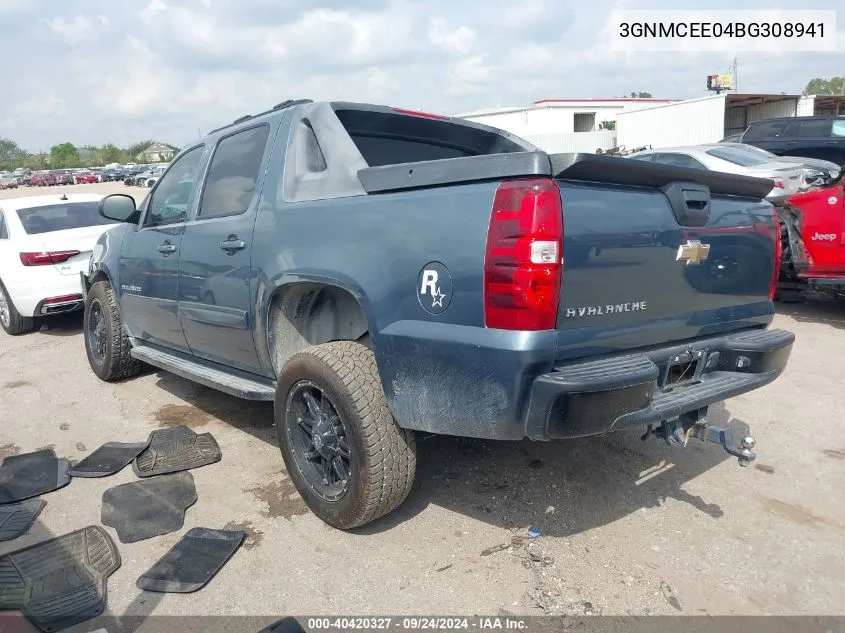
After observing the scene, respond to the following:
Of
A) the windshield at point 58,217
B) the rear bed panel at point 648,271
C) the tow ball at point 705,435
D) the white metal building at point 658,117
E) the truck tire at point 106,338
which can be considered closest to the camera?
the rear bed panel at point 648,271

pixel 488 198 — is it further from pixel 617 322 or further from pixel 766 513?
pixel 766 513

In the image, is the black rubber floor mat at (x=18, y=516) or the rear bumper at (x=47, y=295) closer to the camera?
the black rubber floor mat at (x=18, y=516)

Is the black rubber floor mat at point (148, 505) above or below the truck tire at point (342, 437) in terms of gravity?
below

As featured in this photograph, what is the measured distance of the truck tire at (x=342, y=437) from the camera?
280 cm

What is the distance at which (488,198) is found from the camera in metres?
2.36

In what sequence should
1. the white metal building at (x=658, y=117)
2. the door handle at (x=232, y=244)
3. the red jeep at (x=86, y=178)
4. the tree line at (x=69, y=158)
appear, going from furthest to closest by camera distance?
the tree line at (x=69, y=158) → the red jeep at (x=86, y=178) → the white metal building at (x=658, y=117) → the door handle at (x=232, y=244)

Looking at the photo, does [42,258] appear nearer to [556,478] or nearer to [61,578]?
[61,578]

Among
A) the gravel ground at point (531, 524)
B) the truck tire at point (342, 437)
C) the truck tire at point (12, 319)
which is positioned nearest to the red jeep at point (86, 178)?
the truck tire at point (12, 319)

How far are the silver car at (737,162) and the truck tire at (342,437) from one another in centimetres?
786

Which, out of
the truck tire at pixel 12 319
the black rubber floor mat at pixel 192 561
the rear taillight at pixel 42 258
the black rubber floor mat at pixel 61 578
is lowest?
the black rubber floor mat at pixel 192 561

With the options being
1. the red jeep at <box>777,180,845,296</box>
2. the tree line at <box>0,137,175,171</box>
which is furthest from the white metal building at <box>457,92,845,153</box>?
the tree line at <box>0,137,175,171</box>

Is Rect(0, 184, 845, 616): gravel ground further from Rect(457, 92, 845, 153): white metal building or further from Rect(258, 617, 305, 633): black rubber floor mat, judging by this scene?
Rect(457, 92, 845, 153): white metal building

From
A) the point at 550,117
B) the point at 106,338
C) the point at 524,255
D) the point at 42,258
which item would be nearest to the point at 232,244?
the point at 524,255

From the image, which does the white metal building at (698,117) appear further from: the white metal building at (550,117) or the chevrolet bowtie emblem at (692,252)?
the chevrolet bowtie emblem at (692,252)
